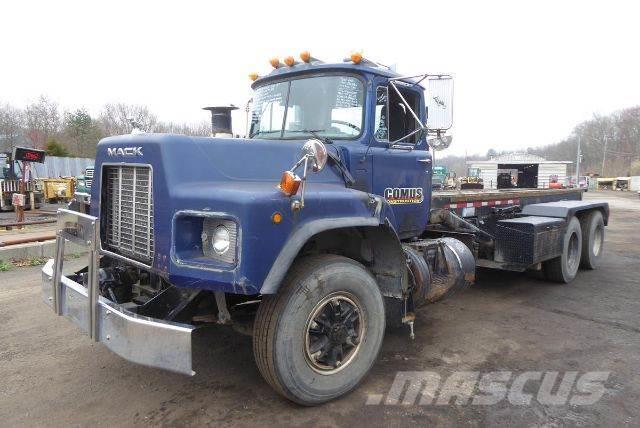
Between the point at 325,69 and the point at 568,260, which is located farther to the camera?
the point at 568,260

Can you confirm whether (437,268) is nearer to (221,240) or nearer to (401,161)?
(401,161)

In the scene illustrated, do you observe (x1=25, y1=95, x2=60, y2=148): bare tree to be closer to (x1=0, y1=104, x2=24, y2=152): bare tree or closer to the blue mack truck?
(x1=0, y1=104, x2=24, y2=152): bare tree

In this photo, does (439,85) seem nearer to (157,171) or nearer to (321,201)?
(321,201)

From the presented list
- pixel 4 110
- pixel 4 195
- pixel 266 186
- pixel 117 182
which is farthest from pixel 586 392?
pixel 4 110

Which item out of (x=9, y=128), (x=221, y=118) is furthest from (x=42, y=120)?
(x=221, y=118)

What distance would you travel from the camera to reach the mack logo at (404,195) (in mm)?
4496

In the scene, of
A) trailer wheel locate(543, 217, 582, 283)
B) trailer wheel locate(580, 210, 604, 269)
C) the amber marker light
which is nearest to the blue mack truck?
the amber marker light

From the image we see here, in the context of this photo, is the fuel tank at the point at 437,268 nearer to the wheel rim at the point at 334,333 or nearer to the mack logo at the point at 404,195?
the mack logo at the point at 404,195

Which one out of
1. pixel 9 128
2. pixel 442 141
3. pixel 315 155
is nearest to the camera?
pixel 315 155

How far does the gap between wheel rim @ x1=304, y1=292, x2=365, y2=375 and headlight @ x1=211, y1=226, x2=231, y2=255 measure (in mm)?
750

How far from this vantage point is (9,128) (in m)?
42.7

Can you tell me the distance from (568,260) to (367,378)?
4826 mm

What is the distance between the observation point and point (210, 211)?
2.86m

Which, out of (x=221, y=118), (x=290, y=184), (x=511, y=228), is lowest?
(x=511, y=228)
